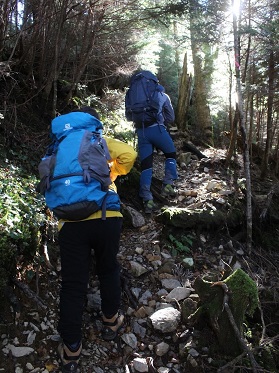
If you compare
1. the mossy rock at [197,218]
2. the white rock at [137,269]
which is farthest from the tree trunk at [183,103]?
the white rock at [137,269]

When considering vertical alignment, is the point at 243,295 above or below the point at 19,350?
above

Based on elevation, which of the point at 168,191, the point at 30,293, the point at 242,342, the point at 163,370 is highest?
the point at 168,191

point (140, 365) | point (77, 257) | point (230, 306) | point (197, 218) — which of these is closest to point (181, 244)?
point (197, 218)

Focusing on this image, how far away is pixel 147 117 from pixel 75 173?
3.17 m

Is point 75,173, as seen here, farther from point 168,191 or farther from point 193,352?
point 168,191

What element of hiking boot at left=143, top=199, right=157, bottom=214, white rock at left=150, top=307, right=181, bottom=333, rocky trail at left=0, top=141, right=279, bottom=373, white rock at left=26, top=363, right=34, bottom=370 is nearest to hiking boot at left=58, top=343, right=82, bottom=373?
rocky trail at left=0, top=141, right=279, bottom=373

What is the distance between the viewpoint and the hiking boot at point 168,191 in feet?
20.3

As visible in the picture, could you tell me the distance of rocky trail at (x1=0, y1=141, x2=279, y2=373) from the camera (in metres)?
3.13

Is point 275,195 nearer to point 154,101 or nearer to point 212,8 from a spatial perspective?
point 154,101

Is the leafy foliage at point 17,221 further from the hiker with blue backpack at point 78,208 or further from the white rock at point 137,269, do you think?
the white rock at point 137,269

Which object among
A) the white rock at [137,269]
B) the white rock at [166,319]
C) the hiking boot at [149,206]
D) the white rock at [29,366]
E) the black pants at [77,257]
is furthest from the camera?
the hiking boot at [149,206]

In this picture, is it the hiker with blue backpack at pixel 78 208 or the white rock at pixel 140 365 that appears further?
the white rock at pixel 140 365

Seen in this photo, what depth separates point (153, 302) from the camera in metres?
4.00

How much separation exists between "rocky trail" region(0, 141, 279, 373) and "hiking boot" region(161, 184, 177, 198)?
276mm
